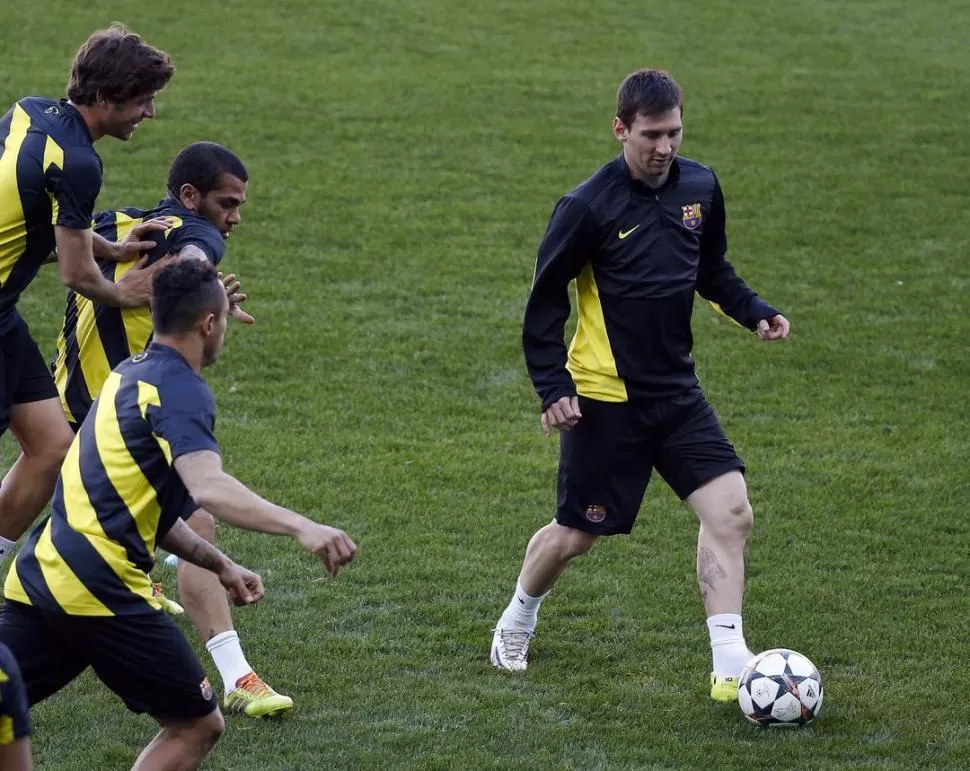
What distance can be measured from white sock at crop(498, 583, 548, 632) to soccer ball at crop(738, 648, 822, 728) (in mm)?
1022

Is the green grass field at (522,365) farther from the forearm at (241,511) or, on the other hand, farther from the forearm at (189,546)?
the forearm at (241,511)

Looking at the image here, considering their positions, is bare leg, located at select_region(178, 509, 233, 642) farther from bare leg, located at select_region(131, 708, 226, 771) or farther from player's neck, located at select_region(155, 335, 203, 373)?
player's neck, located at select_region(155, 335, 203, 373)

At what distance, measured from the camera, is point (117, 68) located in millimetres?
5367

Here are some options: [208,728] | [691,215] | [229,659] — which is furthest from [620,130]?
[208,728]

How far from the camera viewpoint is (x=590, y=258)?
5.98 meters

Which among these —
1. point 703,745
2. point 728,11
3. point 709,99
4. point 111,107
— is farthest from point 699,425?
point 728,11

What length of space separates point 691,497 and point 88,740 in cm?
252

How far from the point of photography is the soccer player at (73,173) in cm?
542

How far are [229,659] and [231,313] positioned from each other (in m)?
1.34

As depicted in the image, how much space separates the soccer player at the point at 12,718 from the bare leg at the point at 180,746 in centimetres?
49

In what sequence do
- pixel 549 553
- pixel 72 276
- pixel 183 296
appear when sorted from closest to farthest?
pixel 183 296, pixel 72 276, pixel 549 553

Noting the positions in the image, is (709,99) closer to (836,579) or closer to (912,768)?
(836,579)

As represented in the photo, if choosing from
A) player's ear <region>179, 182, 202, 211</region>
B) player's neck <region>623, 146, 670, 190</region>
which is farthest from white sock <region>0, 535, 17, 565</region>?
player's neck <region>623, 146, 670, 190</region>

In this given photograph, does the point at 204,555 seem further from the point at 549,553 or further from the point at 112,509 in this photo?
the point at 549,553
